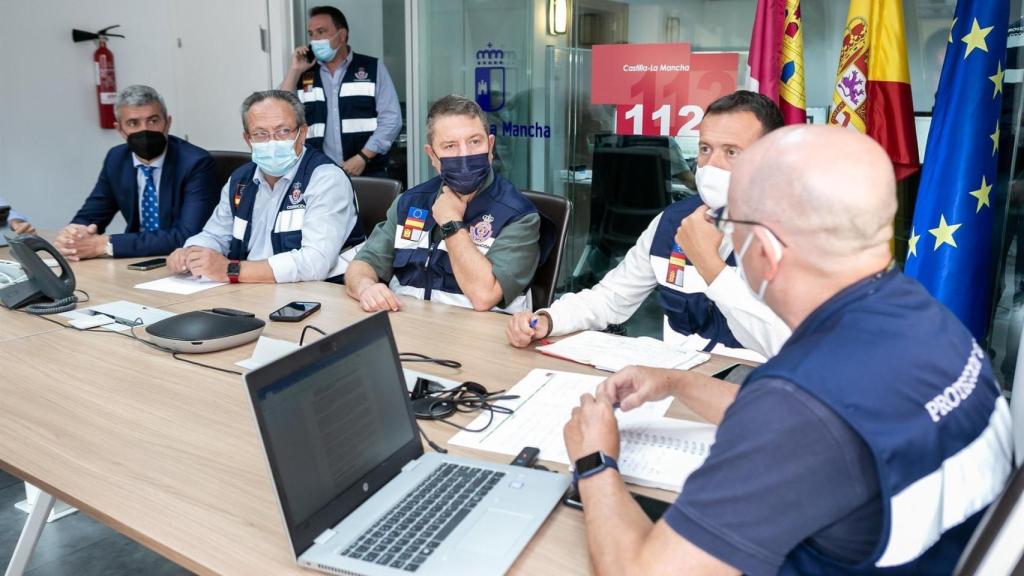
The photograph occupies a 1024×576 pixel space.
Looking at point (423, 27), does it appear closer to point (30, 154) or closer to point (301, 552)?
point (30, 154)

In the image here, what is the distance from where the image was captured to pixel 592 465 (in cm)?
115

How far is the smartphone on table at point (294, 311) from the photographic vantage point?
7.08ft

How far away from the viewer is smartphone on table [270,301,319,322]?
216 centimetres

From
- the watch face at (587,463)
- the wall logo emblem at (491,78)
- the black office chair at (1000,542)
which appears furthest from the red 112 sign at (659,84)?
the black office chair at (1000,542)

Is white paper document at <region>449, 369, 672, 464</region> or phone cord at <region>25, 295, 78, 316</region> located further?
phone cord at <region>25, 295, 78, 316</region>

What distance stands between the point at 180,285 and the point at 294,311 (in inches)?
23.7

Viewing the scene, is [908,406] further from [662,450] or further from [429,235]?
[429,235]

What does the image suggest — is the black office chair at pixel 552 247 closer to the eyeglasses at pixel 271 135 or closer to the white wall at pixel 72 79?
the eyeglasses at pixel 271 135

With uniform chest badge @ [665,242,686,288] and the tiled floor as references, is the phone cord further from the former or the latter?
uniform chest badge @ [665,242,686,288]

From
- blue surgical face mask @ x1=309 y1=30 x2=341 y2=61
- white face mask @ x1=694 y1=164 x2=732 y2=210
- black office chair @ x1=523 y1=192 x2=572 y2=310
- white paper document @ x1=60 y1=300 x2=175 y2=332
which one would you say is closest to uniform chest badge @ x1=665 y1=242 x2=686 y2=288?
white face mask @ x1=694 y1=164 x2=732 y2=210

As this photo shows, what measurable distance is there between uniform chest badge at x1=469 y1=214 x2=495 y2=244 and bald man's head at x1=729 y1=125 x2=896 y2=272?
5.21 ft

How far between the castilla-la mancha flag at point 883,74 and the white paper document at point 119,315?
2466 millimetres

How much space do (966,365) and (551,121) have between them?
138 inches

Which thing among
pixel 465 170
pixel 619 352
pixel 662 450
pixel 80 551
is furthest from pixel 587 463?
pixel 80 551
